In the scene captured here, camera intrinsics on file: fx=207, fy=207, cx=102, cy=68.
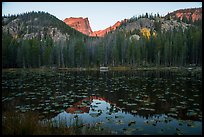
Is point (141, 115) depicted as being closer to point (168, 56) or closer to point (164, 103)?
point (164, 103)

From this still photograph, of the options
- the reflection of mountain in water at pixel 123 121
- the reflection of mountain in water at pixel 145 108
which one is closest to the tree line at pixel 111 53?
the reflection of mountain in water at pixel 145 108

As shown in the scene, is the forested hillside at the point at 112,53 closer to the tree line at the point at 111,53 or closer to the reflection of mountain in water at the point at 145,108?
the tree line at the point at 111,53

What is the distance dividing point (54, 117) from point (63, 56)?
90.1m

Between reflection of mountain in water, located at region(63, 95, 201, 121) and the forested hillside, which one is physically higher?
the forested hillside

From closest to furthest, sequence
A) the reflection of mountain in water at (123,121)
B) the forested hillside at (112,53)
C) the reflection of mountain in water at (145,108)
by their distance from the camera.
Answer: the reflection of mountain in water at (123,121)
the reflection of mountain in water at (145,108)
the forested hillside at (112,53)

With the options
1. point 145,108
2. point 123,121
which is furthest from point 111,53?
point 123,121

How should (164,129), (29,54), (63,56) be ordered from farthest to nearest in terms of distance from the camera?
(63,56), (29,54), (164,129)

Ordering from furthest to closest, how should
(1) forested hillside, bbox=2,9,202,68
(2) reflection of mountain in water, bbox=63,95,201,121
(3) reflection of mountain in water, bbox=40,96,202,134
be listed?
(1) forested hillside, bbox=2,9,202,68
(2) reflection of mountain in water, bbox=63,95,201,121
(3) reflection of mountain in water, bbox=40,96,202,134

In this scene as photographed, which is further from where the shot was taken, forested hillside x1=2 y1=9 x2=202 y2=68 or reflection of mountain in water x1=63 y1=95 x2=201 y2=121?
forested hillside x1=2 y1=9 x2=202 y2=68

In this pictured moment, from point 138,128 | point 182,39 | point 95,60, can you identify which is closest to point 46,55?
point 95,60

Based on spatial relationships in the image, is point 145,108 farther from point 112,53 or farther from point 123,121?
point 112,53

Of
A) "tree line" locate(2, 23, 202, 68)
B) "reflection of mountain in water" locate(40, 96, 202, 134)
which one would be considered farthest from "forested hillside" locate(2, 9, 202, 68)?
"reflection of mountain in water" locate(40, 96, 202, 134)

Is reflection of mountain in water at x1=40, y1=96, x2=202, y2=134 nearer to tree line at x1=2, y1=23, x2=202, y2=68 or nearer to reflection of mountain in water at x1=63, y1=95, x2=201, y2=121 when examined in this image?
reflection of mountain in water at x1=63, y1=95, x2=201, y2=121

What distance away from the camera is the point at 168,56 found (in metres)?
91.8
